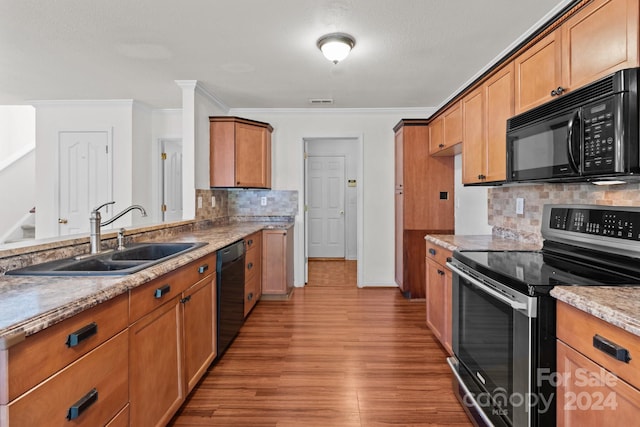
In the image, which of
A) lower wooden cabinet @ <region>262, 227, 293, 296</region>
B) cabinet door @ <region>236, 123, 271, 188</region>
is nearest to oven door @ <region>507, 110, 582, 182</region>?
lower wooden cabinet @ <region>262, 227, 293, 296</region>

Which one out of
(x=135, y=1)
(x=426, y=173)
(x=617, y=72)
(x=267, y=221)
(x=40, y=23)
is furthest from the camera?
(x=267, y=221)

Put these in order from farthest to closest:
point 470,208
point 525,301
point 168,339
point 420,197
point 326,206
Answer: point 326,206, point 420,197, point 470,208, point 168,339, point 525,301

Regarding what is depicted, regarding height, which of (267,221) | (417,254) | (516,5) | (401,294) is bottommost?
(401,294)

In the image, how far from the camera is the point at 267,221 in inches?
181

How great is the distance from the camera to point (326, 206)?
22.5 ft

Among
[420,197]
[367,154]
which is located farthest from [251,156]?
[420,197]

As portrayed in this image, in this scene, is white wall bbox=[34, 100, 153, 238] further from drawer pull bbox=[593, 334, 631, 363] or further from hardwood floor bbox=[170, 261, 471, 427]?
drawer pull bbox=[593, 334, 631, 363]

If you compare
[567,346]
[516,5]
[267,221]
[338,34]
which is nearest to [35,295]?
[567,346]

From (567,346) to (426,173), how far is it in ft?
9.79

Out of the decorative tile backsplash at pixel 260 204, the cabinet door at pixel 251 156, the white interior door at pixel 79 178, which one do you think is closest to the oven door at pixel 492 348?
the cabinet door at pixel 251 156

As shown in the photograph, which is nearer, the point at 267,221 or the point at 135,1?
the point at 135,1

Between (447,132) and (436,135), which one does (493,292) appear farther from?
(436,135)

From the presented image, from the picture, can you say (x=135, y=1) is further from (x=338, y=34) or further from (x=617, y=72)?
(x=617, y=72)

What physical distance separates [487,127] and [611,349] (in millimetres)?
1841
